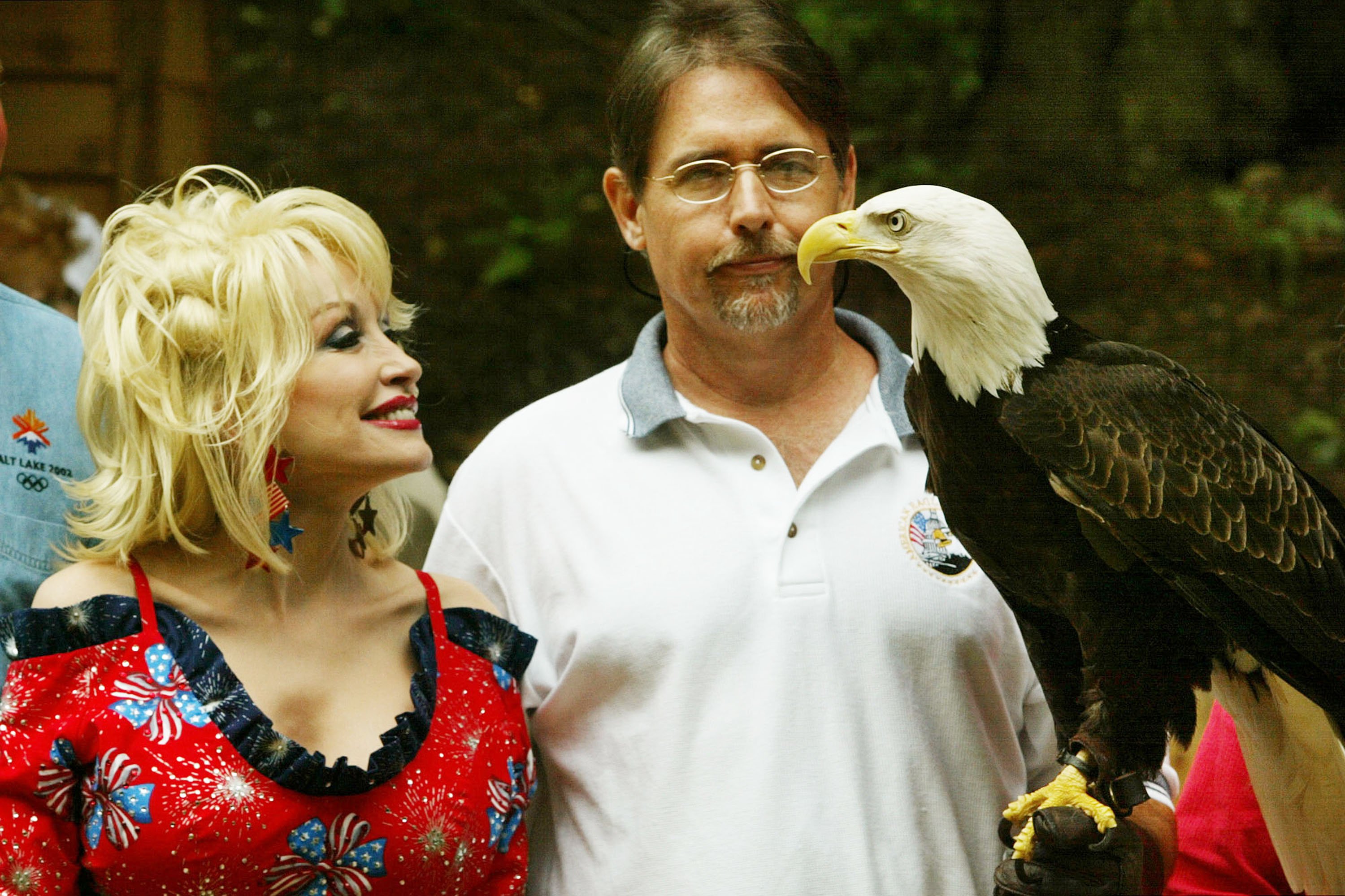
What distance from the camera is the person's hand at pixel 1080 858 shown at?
3.74ft

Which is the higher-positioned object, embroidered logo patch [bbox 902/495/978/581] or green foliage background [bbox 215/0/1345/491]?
green foliage background [bbox 215/0/1345/491]

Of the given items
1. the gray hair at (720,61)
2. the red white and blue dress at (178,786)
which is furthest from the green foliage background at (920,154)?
the red white and blue dress at (178,786)

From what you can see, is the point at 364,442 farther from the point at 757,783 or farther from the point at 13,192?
the point at 13,192

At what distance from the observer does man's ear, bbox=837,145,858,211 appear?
1519 mm

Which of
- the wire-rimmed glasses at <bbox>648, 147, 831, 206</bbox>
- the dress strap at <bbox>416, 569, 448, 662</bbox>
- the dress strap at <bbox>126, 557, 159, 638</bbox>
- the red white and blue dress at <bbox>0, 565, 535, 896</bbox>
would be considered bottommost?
the red white and blue dress at <bbox>0, 565, 535, 896</bbox>

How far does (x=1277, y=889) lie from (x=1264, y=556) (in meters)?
0.41

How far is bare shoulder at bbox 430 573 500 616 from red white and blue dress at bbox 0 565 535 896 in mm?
188

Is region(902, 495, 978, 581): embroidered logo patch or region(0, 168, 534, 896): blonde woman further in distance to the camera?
region(902, 495, 978, 581): embroidered logo patch

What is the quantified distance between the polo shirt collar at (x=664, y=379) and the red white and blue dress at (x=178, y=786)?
0.47 m

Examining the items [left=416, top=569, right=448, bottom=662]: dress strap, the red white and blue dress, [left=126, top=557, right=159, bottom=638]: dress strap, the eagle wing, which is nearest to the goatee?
the eagle wing

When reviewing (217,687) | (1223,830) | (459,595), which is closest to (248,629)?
(217,687)

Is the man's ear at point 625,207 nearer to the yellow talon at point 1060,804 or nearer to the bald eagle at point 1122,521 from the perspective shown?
the bald eagle at point 1122,521

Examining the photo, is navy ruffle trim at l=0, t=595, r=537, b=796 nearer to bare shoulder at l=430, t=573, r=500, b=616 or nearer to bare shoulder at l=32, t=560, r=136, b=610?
bare shoulder at l=32, t=560, r=136, b=610

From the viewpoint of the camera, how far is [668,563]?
1.41 metres
